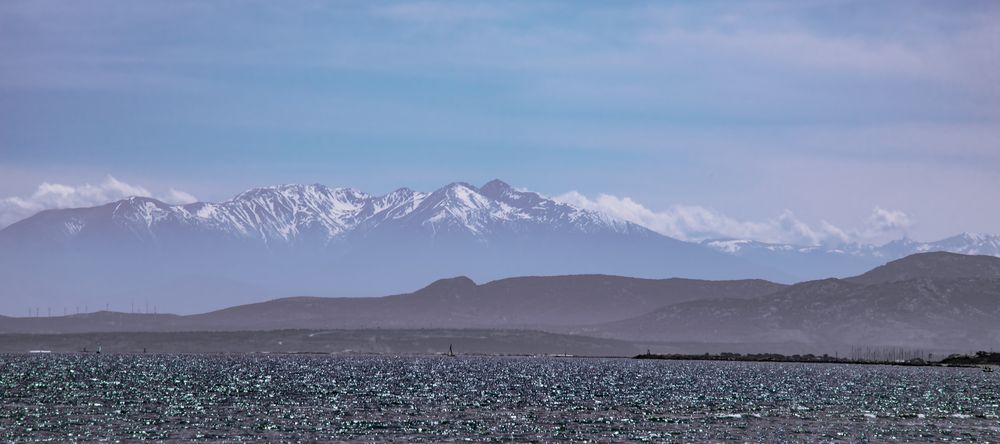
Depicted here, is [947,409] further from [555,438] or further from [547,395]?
[555,438]

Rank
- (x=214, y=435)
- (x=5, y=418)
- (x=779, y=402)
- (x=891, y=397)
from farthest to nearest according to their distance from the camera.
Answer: (x=891, y=397) < (x=779, y=402) < (x=5, y=418) < (x=214, y=435)

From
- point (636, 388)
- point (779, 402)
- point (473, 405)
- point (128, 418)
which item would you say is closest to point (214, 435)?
point (128, 418)

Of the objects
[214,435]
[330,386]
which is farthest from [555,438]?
[330,386]

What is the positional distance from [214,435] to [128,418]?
17799 mm

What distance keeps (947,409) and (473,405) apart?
55334 mm

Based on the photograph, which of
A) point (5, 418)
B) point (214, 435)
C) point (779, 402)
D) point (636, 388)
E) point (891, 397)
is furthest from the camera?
point (636, 388)

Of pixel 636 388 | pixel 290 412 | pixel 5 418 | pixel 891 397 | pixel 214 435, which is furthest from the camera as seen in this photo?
pixel 636 388

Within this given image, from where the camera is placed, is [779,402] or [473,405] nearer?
[473,405]

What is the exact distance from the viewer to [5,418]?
116m

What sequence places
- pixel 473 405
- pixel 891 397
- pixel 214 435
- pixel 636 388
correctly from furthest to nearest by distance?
pixel 636 388
pixel 891 397
pixel 473 405
pixel 214 435

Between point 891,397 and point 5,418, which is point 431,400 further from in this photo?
point 891,397

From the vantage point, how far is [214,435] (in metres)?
106

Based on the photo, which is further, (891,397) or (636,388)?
(636,388)

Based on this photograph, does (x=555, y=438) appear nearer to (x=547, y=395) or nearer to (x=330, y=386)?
(x=547, y=395)
